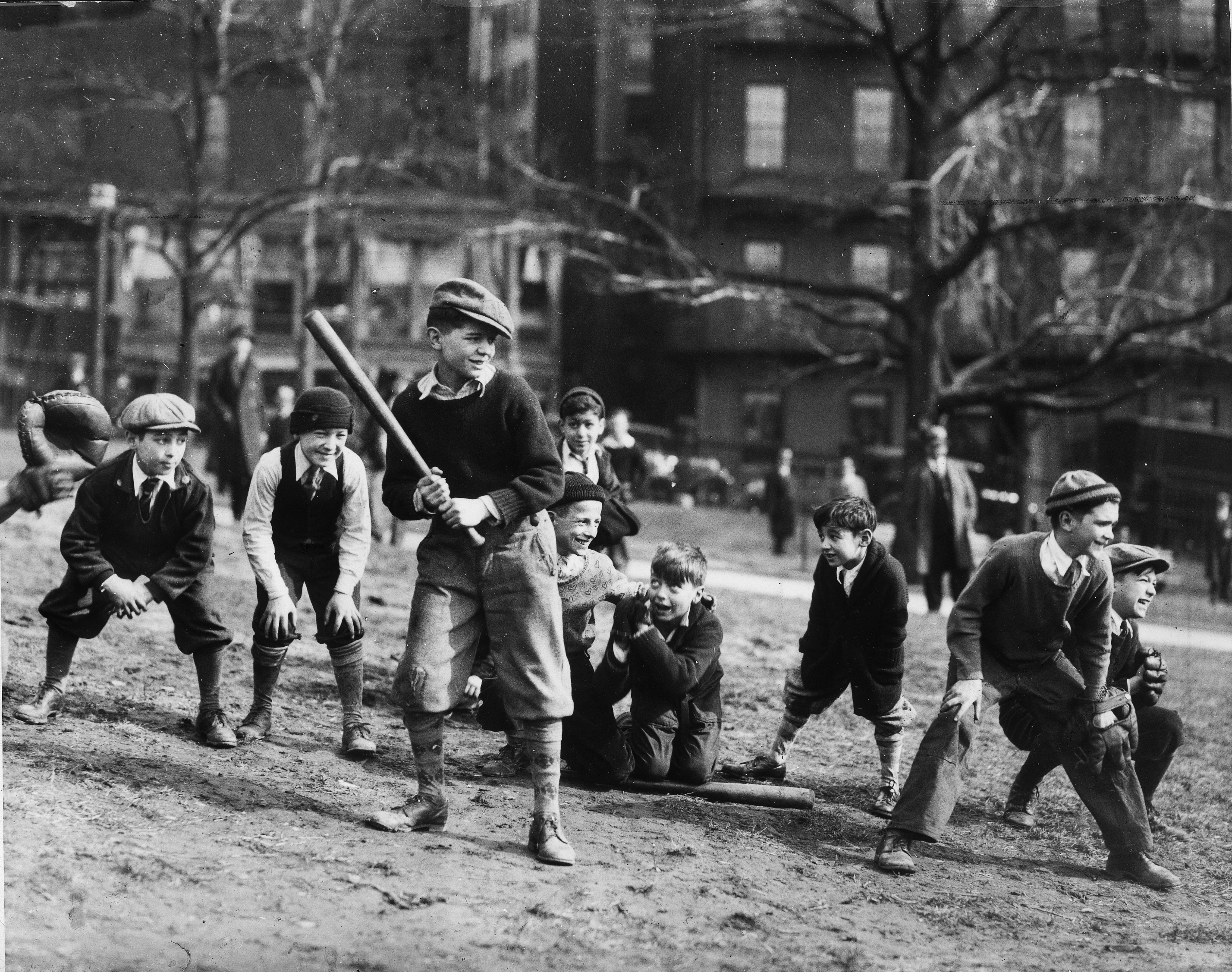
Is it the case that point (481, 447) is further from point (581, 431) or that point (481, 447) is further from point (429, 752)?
point (581, 431)

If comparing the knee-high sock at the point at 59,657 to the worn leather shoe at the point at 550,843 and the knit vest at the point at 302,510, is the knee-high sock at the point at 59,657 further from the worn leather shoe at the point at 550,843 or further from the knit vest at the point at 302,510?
the worn leather shoe at the point at 550,843

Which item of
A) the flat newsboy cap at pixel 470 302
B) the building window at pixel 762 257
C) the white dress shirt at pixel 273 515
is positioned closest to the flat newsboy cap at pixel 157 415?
the white dress shirt at pixel 273 515

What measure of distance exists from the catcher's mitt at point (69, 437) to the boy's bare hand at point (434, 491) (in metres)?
1.94

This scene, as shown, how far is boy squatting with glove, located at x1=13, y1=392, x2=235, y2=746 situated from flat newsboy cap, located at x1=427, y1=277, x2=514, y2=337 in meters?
1.35

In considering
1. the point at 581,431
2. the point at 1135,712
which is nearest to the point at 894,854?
the point at 1135,712

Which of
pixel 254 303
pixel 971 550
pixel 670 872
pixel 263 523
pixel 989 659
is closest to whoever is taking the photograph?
pixel 670 872

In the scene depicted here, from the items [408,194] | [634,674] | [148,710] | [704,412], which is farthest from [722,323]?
[148,710]

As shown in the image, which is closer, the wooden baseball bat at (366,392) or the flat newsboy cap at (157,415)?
the wooden baseball bat at (366,392)

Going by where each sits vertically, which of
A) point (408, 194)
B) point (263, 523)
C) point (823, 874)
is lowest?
point (823, 874)

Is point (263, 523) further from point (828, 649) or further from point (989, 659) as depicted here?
point (989, 659)

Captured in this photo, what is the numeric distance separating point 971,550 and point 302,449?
4.87 meters

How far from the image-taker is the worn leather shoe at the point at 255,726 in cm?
530

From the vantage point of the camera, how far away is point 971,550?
8773 mm

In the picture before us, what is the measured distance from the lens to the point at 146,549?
5.23m
